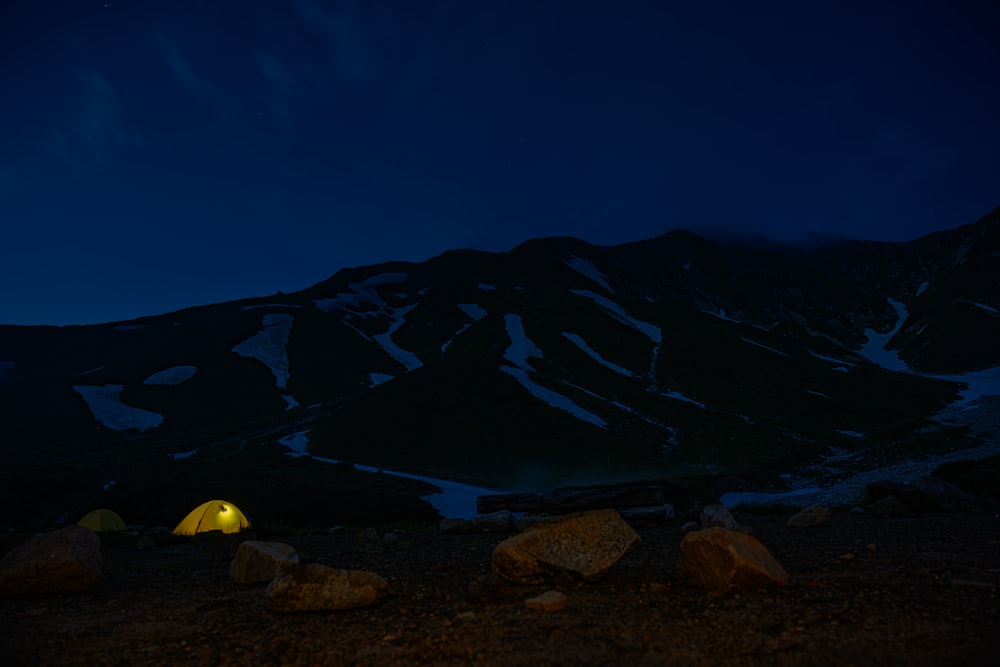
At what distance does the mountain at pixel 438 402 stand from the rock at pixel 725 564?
29.7m

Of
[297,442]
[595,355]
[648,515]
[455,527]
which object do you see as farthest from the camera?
[595,355]

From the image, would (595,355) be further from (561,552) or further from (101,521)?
(561,552)

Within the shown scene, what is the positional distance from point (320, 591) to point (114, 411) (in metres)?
101

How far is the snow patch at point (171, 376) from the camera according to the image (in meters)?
105

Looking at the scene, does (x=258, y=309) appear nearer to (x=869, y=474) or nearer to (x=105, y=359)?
(x=105, y=359)

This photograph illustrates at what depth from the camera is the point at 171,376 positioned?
107562mm

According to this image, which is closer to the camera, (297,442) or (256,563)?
(256,563)

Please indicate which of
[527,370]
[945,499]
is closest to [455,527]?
[945,499]

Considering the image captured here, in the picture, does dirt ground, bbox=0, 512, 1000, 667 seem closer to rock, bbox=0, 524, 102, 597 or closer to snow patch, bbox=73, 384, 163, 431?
rock, bbox=0, 524, 102, 597

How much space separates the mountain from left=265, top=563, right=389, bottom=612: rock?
2726 centimetres

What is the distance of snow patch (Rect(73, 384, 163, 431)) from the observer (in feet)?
275

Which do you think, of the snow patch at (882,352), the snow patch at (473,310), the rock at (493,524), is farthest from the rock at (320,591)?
the snow patch at (882,352)

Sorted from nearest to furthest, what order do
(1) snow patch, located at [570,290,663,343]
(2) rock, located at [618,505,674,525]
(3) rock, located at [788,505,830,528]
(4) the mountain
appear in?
(3) rock, located at [788,505,830,528] → (2) rock, located at [618,505,674,525] → (4) the mountain → (1) snow patch, located at [570,290,663,343]

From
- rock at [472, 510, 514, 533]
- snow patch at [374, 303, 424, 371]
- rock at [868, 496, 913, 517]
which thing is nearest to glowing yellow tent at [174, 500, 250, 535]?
rock at [472, 510, 514, 533]
